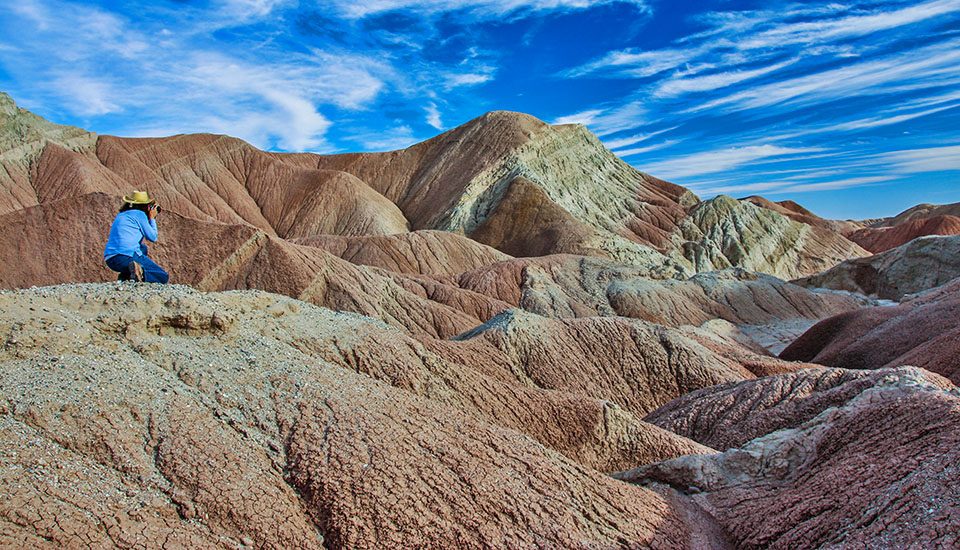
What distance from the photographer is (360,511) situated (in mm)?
5246

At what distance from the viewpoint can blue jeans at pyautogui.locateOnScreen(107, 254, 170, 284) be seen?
8.45m

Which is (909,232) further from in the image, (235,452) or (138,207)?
(235,452)

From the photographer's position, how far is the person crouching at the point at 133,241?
8.45m

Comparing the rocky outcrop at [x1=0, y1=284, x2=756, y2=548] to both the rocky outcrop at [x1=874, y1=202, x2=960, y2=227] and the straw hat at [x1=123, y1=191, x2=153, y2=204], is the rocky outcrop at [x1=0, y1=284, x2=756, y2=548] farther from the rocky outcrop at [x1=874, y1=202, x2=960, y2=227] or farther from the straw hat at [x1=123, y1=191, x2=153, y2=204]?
the rocky outcrop at [x1=874, y1=202, x2=960, y2=227]

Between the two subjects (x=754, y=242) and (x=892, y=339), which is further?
(x=754, y=242)

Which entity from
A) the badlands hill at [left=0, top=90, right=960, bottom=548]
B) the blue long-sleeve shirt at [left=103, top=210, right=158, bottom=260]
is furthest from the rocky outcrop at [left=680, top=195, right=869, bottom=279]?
the blue long-sleeve shirt at [left=103, top=210, right=158, bottom=260]

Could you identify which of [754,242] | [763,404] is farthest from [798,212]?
[763,404]

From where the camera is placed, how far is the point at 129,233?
336 inches

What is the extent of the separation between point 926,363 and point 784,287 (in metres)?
20.9

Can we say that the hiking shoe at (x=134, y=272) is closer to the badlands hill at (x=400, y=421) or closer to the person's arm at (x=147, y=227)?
the person's arm at (x=147, y=227)

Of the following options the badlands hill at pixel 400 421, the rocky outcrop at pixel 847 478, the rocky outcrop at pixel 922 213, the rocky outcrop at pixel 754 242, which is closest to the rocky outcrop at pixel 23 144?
the badlands hill at pixel 400 421

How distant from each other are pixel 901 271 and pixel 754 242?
13.4 meters

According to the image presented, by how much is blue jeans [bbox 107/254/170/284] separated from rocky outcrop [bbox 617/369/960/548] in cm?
611

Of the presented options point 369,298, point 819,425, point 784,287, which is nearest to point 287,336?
point 819,425
